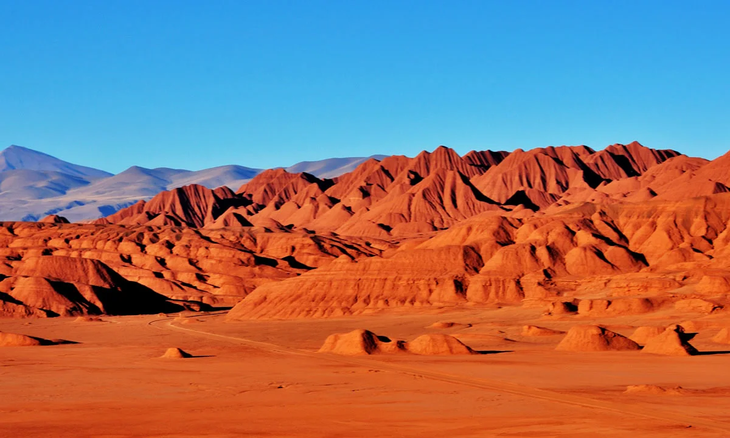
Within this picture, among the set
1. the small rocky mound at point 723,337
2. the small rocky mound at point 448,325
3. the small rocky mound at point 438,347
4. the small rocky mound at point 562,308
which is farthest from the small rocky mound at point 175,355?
the small rocky mound at point 562,308

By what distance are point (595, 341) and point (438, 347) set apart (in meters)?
9.84

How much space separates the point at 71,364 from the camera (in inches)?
2414

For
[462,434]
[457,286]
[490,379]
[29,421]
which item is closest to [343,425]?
[462,434]

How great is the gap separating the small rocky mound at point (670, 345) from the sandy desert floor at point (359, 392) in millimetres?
1522

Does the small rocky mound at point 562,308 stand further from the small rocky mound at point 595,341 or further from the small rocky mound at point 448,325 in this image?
the small rocky mound at point 595,341

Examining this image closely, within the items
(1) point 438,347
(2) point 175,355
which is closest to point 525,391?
(1) point 438,347

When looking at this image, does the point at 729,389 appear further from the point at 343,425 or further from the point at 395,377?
the point at 343,425

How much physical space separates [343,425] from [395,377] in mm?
15711

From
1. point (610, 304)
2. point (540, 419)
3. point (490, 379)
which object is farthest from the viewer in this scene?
point (610, 304)

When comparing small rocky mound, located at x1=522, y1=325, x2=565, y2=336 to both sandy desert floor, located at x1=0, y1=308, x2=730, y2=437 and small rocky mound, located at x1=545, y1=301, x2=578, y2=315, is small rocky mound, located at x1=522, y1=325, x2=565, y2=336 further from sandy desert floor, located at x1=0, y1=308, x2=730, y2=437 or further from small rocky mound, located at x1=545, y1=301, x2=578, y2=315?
small rocky mound, located at x1=545, y1=301, x2=578, y2=315

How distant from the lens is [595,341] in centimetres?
6303

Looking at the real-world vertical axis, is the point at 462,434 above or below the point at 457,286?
below

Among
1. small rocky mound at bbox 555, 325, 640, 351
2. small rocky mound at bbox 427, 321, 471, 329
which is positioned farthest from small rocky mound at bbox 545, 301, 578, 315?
small rocky mound at bbox 555, 325, 640, 351

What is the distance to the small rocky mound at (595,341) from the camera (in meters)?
62.8
